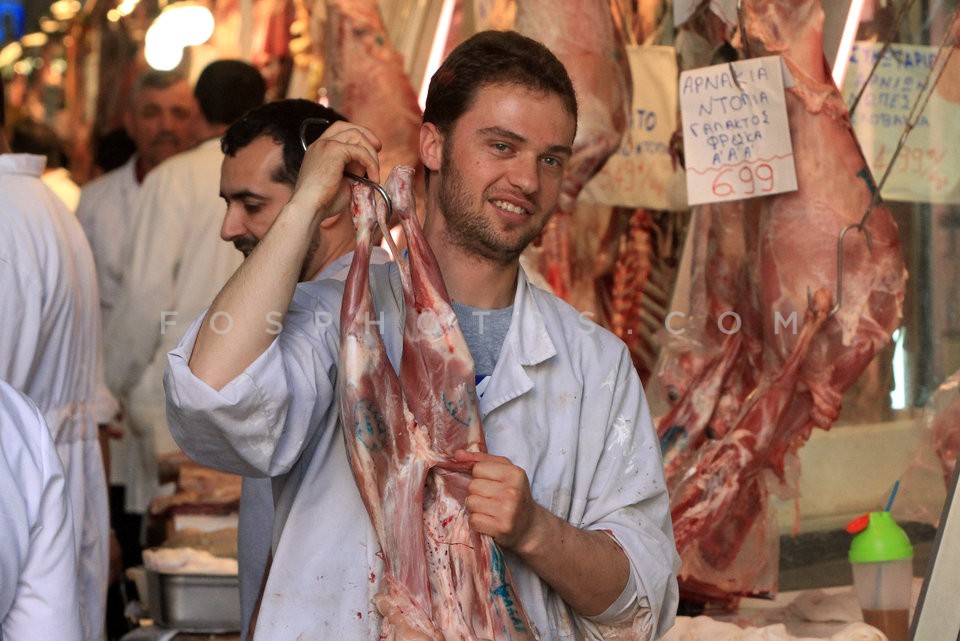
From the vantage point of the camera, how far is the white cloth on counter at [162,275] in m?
5.42

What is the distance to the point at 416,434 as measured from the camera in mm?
2234

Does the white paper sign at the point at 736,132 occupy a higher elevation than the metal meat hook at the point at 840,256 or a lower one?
higher

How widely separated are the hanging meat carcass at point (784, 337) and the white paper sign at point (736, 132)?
5 centimetres

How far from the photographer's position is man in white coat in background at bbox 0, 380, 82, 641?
5.75 ft

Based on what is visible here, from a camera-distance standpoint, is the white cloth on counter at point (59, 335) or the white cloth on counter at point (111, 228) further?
the white cloth on counter at point (111, 228)

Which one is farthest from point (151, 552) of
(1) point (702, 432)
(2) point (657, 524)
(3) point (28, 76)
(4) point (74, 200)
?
(3) point (28, 76)

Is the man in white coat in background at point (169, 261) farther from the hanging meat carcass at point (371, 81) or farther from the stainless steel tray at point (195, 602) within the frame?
the stainless steel tray at point (195, 602)

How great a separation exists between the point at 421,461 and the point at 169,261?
3.51m

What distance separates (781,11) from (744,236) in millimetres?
648

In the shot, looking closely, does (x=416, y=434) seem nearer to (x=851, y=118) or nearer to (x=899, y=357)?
(x=899, y=357)

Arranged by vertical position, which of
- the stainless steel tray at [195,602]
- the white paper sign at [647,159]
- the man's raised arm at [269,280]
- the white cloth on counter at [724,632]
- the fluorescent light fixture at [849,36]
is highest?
the fluorescent light fixture at [849,36]

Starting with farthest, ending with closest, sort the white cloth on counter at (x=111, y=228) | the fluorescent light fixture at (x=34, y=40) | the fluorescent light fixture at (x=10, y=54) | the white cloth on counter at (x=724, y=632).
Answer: the fluorescent light fixture at (x=10, y=54)
the fluorescent light fixture at (x=34, y=40)
the white cloth on counter at (x=111, y=228)
the white cloth on counter at (x=724, y=632)

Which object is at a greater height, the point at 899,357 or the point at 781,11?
the point at 781,11

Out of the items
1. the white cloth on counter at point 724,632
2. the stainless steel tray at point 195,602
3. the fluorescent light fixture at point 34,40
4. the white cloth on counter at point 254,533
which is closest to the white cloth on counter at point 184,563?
the stainless steel tray at point 195,602
